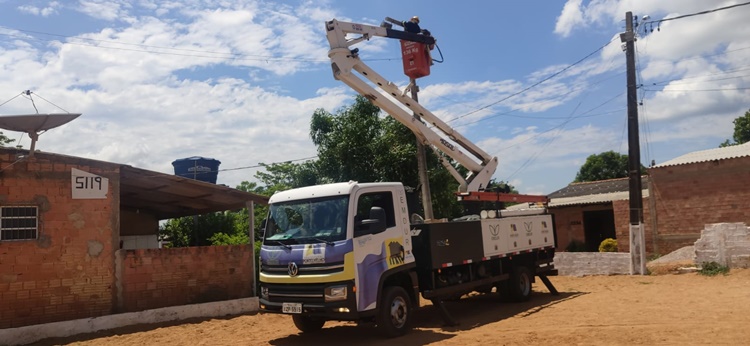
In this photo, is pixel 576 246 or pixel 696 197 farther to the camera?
pixel 576 246

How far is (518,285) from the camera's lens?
12461 mm

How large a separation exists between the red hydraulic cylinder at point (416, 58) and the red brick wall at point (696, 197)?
11.5 m

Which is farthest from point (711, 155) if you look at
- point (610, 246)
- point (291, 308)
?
point (291, 308)

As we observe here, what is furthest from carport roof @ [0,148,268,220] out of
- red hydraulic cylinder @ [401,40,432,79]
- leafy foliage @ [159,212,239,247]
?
red hydraulic cylinder @ [401,40,432,79]

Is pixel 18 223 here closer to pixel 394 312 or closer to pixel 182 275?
pixel 182 275

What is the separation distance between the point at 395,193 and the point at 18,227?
23.3 ft

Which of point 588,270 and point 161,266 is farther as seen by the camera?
point 588,270

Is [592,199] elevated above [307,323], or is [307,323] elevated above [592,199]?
[592,199]

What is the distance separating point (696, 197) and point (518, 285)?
1133cm

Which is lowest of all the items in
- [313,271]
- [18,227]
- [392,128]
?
[313,271]

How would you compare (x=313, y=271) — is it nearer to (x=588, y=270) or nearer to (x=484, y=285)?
(x=484, y=285)

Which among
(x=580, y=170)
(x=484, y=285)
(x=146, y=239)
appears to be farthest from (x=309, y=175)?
(x=580, y=170)

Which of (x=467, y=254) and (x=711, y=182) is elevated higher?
(x=711, y=182)

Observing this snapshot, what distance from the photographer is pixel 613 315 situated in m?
10.1
